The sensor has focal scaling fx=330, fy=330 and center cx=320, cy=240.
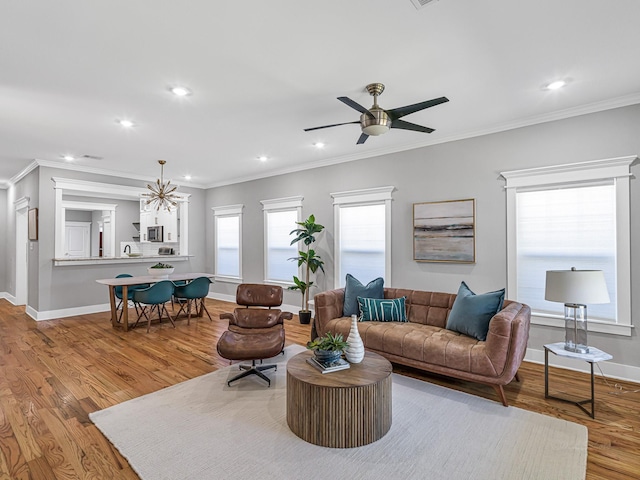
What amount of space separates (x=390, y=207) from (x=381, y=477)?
369 centimetres

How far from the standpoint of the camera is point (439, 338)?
3.23m

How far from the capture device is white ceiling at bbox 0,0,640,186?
6.95 ft

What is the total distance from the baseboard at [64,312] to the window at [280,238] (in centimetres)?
333

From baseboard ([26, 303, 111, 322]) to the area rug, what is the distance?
4.36 meters

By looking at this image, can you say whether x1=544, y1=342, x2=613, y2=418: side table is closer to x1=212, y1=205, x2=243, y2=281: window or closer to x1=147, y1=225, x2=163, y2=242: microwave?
x1=212, y1=205, x2=243, y2=281: window

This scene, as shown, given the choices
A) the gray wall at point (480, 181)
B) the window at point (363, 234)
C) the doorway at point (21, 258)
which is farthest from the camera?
the doorway at point (21, 258)

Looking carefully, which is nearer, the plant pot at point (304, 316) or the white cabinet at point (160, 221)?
the plant pot at point (304, 316)

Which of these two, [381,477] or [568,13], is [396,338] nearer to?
[381,477]

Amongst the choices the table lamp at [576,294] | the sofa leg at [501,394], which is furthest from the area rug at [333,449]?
the table lamp at [576,294]

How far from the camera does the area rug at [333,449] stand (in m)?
2.02

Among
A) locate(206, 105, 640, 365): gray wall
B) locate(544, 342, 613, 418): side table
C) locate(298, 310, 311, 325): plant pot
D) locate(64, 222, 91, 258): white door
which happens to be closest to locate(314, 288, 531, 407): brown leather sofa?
locate(544, 342, 613, 418): side table

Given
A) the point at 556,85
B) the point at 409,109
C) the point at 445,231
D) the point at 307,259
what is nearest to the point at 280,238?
the point at 307,259

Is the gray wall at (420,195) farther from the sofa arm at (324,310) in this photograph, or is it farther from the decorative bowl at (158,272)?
the decorative bowl at (158,272)

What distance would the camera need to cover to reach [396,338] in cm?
339
